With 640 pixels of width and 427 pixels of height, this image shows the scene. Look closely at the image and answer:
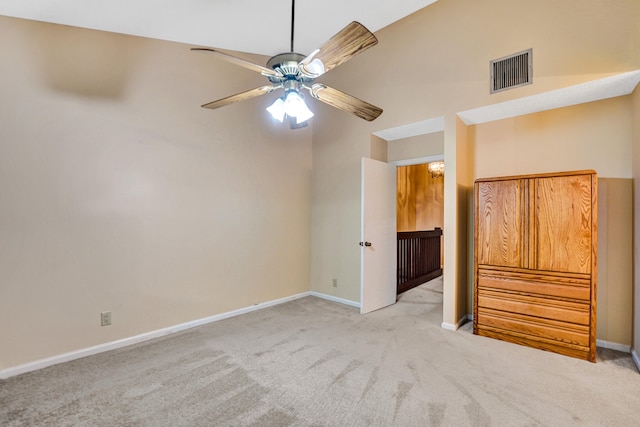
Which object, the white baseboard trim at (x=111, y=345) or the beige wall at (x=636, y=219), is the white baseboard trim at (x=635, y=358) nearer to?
the beige wall at (x=636, y=219)

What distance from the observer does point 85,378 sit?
88.4 inches

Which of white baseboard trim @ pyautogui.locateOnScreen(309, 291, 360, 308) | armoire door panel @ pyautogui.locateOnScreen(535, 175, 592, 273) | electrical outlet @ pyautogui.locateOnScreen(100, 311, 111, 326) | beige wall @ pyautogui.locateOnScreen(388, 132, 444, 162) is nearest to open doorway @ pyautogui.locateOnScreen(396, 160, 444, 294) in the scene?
white baseboard trim @ pyautogui.locateOnScreen(309, 291, 360, 308)

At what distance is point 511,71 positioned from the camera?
2.79 metres

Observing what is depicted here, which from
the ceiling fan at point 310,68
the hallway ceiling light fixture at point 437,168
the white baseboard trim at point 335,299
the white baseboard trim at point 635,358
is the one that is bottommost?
the white baseboard trim at point 335,299

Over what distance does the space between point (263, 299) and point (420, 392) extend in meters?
2.48

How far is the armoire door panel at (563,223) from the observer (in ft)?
8.20

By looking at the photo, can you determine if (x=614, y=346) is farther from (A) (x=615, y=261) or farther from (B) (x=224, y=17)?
(B) (x=224, y=17)

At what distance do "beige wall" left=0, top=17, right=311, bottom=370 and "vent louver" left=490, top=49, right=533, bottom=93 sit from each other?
111 inches

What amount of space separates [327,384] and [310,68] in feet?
7.24

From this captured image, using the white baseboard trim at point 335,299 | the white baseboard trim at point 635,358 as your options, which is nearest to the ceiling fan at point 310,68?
the white baseboard trim at point 335,299

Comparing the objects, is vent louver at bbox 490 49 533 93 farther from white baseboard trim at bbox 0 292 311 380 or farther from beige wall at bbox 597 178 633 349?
white baseboard trim at bbox 0 292 311 380

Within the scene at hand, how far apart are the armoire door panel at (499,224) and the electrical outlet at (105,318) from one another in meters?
3.76

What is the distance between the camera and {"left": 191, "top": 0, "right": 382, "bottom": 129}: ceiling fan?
1.57m

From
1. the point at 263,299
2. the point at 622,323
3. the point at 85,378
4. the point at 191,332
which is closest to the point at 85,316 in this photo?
the point at 85,378
